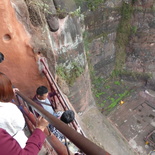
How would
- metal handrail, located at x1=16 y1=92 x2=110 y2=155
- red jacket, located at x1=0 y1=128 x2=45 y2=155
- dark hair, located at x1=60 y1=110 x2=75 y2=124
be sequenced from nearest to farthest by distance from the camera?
metal handrail, located at x1=16 y1=92 x2=110 y2=155
red jacket, located at x1=0 y1=128 x2=45 y2=155
dark hair, located at x1=60 y1=110 x2=75 y2=124

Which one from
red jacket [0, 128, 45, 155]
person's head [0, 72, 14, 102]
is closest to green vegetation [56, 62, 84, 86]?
person's head [0, 72, 14, 102]

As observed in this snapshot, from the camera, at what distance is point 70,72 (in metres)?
5.82

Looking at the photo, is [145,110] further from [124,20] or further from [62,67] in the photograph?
[62,67]

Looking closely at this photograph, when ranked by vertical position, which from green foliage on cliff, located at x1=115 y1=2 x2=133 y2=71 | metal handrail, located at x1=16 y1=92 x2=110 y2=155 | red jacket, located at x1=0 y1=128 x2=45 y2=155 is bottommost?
green foliage on cliff, located at x1=115 y1=2 x2=133 y2=71

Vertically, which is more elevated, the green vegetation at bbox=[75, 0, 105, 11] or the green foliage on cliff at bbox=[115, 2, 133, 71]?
the green vegetation at bbox=[75, 0, 105, 11]

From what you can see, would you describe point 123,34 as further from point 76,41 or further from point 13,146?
point 13,146

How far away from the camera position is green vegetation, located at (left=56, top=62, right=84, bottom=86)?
18.0 ft

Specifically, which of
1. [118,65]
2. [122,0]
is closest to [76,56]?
[122,0]

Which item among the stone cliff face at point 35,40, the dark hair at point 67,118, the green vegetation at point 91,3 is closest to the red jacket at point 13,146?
the dark hair at point 67,118

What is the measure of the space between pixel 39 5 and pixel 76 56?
2.47 meters

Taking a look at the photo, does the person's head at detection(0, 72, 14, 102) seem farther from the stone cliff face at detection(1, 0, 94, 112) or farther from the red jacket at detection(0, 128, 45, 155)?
the stone cliff face at detection(1, 0, 94, 112)

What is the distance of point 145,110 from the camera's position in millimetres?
9188

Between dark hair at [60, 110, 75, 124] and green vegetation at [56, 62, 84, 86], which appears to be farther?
green vegetation at [56, 62, 84, 86]

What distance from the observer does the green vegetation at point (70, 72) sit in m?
5.47
